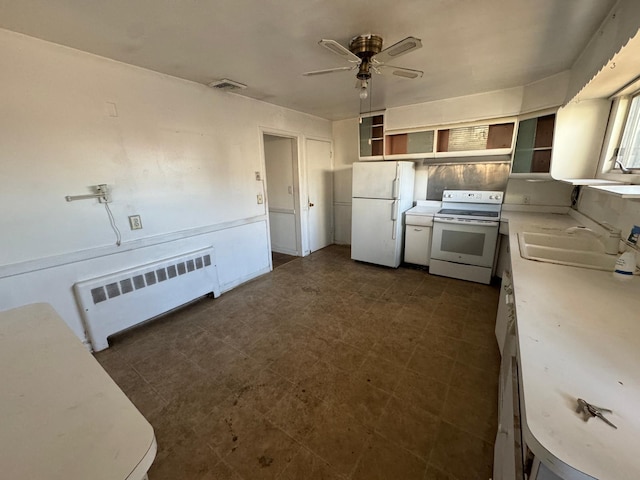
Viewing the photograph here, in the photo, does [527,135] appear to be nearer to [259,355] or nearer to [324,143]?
[324,143]

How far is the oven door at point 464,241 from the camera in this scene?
3072 mm

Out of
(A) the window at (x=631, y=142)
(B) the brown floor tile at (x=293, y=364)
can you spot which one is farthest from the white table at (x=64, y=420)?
(A) the window at (x=631, y=142)

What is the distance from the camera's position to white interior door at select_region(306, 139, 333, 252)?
4.34m

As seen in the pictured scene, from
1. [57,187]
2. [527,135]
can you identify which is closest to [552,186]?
[527,135]

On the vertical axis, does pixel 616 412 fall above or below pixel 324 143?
below

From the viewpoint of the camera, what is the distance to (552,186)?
3018 mm

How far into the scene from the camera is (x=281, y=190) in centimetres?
432

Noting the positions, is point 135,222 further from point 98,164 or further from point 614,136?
point 614,136

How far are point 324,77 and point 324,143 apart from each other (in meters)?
2.04

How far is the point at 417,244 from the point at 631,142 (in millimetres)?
2120

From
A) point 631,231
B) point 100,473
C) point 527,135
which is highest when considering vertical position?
point 527,135

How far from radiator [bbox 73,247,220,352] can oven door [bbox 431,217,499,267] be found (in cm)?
286

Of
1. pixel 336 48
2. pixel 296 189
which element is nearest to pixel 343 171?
pixel 296 189

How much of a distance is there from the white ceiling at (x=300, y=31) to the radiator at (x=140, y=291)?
1.76 meters
